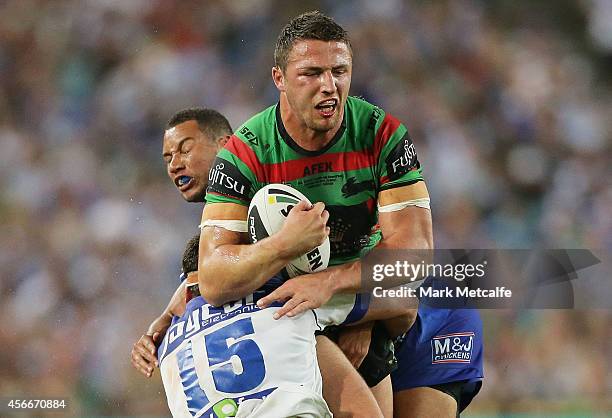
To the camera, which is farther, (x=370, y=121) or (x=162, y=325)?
(x=162, y=325)

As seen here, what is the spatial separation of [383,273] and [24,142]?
10.8 feet

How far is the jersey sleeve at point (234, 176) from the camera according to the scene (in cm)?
264

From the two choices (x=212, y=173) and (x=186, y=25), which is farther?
(x=186, y=25)

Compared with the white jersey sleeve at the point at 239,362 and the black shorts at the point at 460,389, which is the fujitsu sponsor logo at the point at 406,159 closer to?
the white jersey sleeve at the point at 239,362

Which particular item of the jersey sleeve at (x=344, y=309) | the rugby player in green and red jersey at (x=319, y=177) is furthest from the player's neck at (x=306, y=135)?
the jersey sleeve at (x=344, y=309)

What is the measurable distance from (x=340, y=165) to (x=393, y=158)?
17cm

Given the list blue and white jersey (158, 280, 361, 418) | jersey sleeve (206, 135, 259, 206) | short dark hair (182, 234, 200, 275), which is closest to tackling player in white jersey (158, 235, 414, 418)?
blue and white jersey (158, 280, 361, 418)

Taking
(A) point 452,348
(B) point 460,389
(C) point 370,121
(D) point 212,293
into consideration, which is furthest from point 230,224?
(B) point 460,389

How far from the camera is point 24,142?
17.2ft

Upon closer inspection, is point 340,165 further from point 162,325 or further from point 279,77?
point 162,325

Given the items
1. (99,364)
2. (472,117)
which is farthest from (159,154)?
(472,117)

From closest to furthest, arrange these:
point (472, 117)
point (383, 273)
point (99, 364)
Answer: point (383, 273) → point (99, 364) → point (472, 117)

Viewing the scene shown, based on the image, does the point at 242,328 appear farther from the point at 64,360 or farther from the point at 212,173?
the point at 64,360

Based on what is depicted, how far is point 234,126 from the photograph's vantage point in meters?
5.07
